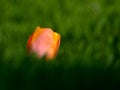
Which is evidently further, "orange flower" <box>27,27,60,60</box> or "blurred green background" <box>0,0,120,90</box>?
"orange flower" <box>27,27,60,60</box>

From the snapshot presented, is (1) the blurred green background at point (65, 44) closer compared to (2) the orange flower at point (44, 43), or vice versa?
(1) the blurred green background at point (65, 44)

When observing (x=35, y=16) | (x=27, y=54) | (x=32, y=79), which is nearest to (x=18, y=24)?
(x=35, y=16)

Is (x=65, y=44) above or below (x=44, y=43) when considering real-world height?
above

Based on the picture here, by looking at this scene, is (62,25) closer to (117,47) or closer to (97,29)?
(97,29)

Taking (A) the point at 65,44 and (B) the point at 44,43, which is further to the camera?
(A) the point at 65,44
